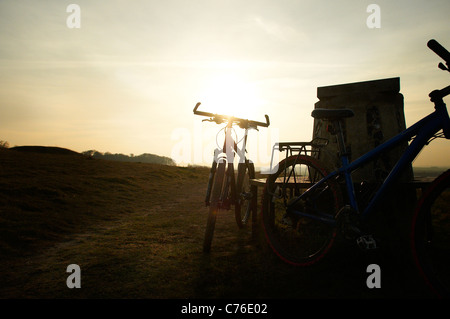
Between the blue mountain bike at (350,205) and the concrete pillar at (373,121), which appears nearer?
the blue mountain bike at (350,205)

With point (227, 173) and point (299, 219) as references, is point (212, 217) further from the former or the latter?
point (299, 219)

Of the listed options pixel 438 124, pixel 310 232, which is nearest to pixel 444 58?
pixel 438 124

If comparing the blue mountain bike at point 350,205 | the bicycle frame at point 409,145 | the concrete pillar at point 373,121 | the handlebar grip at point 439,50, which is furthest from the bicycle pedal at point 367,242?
the handlebar grip at point 439,50

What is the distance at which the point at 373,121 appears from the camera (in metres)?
4.70

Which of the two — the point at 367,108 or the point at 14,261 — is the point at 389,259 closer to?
the point at 367,108

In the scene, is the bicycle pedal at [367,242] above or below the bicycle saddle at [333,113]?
below

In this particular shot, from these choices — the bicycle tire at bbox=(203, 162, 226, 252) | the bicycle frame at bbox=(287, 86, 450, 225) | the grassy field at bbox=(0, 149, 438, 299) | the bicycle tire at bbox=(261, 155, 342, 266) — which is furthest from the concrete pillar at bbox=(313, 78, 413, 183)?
the bicycle tire at bbox=(203, 162, 226, 252)

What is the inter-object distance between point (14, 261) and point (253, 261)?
366 cm

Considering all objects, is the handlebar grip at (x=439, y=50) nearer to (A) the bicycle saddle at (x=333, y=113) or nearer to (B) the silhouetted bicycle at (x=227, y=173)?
(A) the bicycle saddle at (x=333, y=113)

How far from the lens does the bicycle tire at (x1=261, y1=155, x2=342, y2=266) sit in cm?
341

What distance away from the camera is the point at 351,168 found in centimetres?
331

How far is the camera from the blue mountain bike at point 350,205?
8.03ft

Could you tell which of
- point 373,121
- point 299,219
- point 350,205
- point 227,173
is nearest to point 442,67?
point 350,205

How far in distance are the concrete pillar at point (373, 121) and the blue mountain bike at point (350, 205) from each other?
0.81 metres
